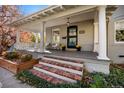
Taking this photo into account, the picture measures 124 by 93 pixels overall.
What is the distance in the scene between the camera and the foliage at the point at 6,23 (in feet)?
55.8

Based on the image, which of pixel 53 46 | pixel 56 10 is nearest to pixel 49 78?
pixel 56 10

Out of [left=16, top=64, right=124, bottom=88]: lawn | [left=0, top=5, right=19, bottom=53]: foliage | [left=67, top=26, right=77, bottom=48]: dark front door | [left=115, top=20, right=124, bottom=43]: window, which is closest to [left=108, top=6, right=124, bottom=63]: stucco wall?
[left=115, top=20, right=124, bottom=43]: window

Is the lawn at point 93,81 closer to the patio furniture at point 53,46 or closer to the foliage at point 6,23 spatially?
the patio furniture at point 53,46

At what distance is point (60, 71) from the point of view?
6188 millimetres

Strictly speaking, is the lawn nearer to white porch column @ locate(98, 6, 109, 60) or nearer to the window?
white porch column @ locate(98, 6, 109, 60)

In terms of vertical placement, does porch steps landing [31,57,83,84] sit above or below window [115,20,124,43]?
below

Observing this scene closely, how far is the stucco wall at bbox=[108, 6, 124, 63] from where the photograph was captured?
28.1 ft

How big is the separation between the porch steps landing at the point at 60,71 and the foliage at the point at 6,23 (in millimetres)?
11064

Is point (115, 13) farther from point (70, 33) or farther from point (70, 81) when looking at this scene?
point (70, 81)

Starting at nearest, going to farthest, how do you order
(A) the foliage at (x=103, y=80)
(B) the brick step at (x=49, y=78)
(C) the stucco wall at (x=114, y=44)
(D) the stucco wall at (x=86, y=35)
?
(A) the foliage at (x=103, y=80)
(B) the brick step at (x=49, y=78)
(C) the stucco wall at (x=114, y=44)
(D) the stucco wall at (x=86, y=35)

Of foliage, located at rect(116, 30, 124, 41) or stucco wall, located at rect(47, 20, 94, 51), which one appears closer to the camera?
foliage, located at rect(116, 30, 124, 41)

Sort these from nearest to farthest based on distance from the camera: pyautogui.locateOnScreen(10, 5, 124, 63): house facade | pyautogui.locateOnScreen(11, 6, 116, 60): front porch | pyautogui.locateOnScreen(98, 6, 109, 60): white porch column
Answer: pyautogui.locateOnScreen(98, 6, 109, 60): white porch column < pyautogui.locateOnScreen(10, 5, 124, 63): house facade < pyautogui.locateOnScreen(11, 6, 116, 60): front porch

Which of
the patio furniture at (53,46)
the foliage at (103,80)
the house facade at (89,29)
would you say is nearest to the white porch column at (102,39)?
the house facade at (89,29)

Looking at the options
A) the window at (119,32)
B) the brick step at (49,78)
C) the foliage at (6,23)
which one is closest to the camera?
the brick step at (49,78)
